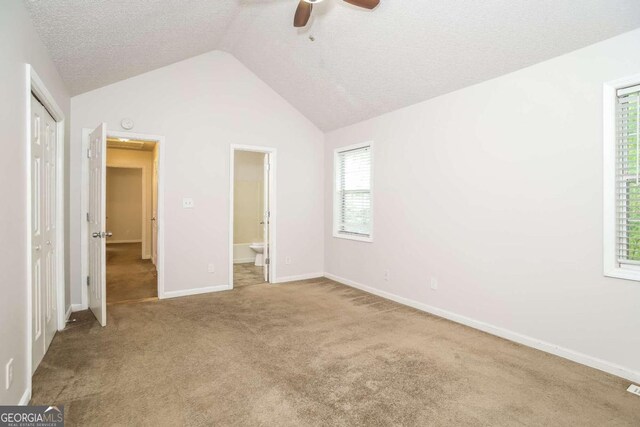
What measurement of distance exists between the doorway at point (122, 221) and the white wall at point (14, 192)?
43.6 inches

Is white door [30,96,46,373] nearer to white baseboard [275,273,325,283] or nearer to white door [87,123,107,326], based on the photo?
white door [87,123,107,326]

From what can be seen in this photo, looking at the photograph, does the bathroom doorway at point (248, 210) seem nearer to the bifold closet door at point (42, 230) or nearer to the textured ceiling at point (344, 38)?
the textured ceiling at point (344, 38)

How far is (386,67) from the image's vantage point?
3471 millimetres

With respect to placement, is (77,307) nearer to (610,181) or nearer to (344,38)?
(344,38)

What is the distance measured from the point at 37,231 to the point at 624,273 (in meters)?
4.31

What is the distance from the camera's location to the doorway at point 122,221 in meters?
3.27

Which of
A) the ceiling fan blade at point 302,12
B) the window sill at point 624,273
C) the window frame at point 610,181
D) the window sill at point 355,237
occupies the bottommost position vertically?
the window sill at point 624,273

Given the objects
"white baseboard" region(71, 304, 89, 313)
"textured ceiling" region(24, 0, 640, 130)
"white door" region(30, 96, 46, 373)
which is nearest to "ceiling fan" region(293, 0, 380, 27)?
"textured ceiling" region(24, 0, 640, 130)

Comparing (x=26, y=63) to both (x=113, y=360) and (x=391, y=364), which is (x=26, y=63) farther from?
(x=391, y=364)

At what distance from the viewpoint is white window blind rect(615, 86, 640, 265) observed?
7.54 ft

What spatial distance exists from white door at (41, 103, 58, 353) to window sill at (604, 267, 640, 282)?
4364 mm

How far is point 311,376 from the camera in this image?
7.59ft

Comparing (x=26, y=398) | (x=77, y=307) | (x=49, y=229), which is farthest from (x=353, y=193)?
(x=26, y=398)

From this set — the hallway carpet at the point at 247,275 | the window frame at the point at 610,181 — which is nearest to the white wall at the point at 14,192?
the hallway carpet at the point at 247,275
